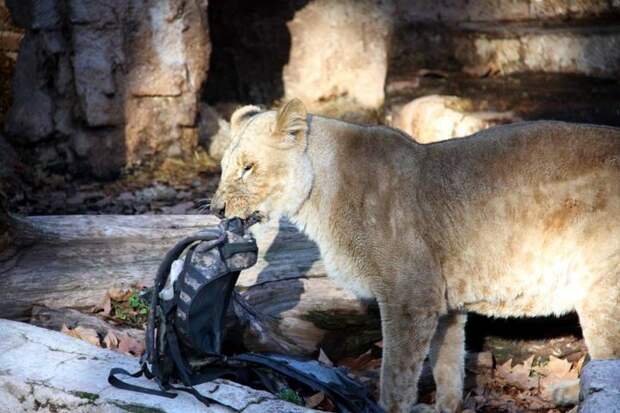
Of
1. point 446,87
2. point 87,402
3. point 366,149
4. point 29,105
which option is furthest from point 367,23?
point 87,402

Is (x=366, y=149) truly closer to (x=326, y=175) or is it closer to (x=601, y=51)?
(x=326, y=175)

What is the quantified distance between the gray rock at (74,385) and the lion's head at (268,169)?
0.96 metres

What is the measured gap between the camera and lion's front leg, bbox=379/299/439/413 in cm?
506

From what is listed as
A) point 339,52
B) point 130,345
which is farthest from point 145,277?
point 339,52

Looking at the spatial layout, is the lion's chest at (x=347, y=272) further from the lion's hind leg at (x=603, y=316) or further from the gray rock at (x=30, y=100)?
the gray rock at (x=30, y=100)

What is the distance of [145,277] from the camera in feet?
20.0

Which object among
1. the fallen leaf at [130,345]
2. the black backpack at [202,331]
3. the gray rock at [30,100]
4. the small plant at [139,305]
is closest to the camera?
the black backpack at [202,331]

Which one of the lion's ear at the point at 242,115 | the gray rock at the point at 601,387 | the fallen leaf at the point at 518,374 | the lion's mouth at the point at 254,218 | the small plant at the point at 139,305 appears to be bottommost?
the fallen leaf at the point at 518,374

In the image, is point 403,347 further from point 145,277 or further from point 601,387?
point 145,277

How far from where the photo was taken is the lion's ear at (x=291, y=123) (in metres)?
5.07

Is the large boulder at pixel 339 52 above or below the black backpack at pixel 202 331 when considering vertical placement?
above

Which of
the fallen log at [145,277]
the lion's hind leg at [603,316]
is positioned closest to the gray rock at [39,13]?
the fallen log at [145,277]

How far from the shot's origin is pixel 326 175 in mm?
5215

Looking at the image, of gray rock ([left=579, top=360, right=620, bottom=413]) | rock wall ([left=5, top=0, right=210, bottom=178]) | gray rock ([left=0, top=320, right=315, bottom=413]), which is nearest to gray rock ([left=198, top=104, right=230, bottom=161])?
rock wall ([left=5, top=0, right=210, bottom=178])
